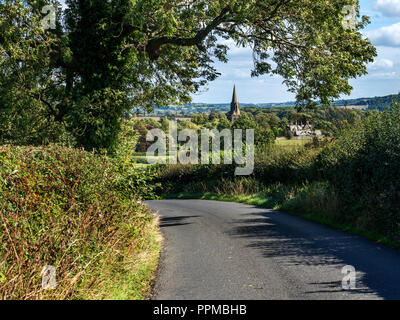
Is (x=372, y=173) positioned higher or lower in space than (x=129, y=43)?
lower

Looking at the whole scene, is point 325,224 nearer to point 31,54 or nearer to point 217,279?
point 217,279

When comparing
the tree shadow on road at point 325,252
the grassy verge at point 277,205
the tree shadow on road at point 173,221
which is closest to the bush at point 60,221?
the tree shadow on road at point 325,252

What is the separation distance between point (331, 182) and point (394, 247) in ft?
17.3

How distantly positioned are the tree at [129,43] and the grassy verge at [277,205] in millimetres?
5463

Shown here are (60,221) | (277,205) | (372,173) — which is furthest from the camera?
(277,205)

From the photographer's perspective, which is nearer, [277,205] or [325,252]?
[325,252]

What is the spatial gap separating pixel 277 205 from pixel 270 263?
10.9 metres

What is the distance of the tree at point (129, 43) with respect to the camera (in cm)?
1662

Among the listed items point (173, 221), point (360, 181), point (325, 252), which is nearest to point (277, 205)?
point (173, 221)

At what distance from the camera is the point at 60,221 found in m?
6.52

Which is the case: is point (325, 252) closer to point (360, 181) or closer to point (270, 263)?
point (270, 263)

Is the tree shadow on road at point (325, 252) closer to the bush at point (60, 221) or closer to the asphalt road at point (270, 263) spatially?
the asphalt road at point (270, 263)

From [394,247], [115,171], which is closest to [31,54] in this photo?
[115,171]

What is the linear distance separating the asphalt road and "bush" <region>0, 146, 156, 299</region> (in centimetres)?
144
